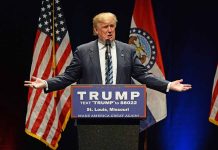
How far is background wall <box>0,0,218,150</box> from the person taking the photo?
17.5ft

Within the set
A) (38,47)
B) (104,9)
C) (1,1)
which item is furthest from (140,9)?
(1,1)

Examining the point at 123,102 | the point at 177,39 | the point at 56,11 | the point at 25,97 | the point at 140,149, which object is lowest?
the point at 140,149

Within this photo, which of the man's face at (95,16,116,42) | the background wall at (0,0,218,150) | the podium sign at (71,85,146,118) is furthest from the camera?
the background wall at (0,0,218,150)

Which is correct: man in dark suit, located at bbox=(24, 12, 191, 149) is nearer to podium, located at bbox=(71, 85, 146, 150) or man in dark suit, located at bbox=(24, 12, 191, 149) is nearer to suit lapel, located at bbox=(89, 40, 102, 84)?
suit lapel, located at bbox=(89, 40, 102, 84)

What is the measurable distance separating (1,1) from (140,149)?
246 centimetres

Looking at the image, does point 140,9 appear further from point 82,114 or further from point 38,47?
point 82,114

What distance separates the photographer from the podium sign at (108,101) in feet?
8.75

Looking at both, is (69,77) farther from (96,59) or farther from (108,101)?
(108,101)

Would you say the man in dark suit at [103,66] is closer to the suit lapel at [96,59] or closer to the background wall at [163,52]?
the suit lapel at [96,59]

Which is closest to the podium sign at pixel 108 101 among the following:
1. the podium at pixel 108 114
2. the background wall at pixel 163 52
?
the podium at pixel 108 114

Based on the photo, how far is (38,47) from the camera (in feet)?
17.1

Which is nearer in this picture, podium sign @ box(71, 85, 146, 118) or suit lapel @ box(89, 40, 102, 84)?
podium sign @ box(71, 85, 146, 118)

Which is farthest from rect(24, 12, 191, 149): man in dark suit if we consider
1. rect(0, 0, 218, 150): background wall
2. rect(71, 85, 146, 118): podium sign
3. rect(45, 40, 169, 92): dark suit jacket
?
rect(0, 0, 218, 150): background wall

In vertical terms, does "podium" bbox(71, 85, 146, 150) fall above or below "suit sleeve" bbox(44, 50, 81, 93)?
below
